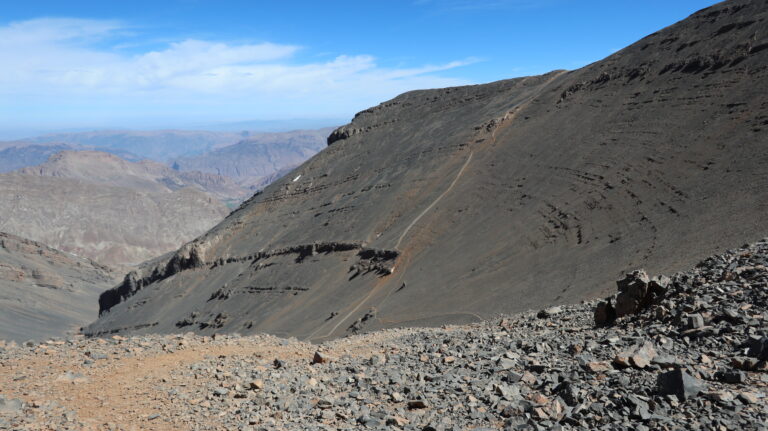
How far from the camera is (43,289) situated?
76750mm

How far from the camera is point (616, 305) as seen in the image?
10.5m

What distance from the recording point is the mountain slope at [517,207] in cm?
2270

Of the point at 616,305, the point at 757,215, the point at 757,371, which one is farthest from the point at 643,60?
the point at 757,371

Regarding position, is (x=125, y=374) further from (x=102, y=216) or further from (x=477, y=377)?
(x=102, y=216)

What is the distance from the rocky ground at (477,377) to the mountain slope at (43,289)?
179ft

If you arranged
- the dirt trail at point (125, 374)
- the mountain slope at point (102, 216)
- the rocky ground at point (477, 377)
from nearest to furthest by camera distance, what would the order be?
1. the rocky ground at point (477, 377)
2. the dirt trail at point (125, 374)
3. the mountain slope at point (102, 216)

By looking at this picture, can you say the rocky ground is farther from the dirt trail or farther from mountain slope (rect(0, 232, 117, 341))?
mountain slope (rect(0, 232, 117, 341))

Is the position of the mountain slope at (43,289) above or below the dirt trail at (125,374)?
below

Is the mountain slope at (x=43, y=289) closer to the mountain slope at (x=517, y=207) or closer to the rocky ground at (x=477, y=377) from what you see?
the mountain slope at (x=517, y=207)

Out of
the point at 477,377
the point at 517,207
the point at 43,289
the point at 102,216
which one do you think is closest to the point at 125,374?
the point at 477,377

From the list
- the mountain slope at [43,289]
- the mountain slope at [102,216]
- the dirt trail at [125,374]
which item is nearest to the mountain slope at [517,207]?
the dirt trail at [125,374]

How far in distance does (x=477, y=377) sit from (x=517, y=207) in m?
23.6

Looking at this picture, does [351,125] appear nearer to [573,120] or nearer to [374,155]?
[374,155]

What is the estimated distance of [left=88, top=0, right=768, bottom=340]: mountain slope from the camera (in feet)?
74.5
